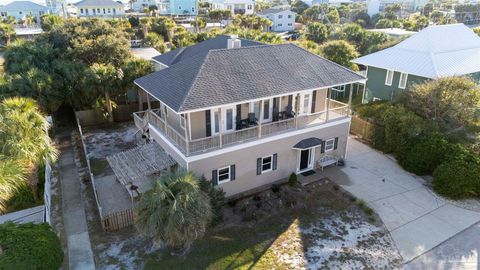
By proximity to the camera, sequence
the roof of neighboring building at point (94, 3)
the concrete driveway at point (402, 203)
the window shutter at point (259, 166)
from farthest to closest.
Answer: the roof of neighboring building at point (94, 3), the window shutter at point (259, 166), the concrete driveway at point (402, 203)

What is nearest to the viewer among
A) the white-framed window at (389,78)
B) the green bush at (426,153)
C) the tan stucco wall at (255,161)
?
the tan stucco wall at (255,161)

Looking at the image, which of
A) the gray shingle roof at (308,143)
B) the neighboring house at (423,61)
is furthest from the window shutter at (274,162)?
the neighboring house at (423,61)

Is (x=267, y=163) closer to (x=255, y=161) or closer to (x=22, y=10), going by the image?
(x=255, y=161)

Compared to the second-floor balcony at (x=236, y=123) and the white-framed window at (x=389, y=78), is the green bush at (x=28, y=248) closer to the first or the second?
the second-floor balcony at (x=236, y=123)

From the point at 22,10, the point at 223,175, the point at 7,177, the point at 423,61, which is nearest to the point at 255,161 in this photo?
the point at 223,175

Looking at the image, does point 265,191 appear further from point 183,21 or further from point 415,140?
point 183,21

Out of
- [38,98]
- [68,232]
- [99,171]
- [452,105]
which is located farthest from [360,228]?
[38,98]

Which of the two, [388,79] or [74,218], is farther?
[388,79]
